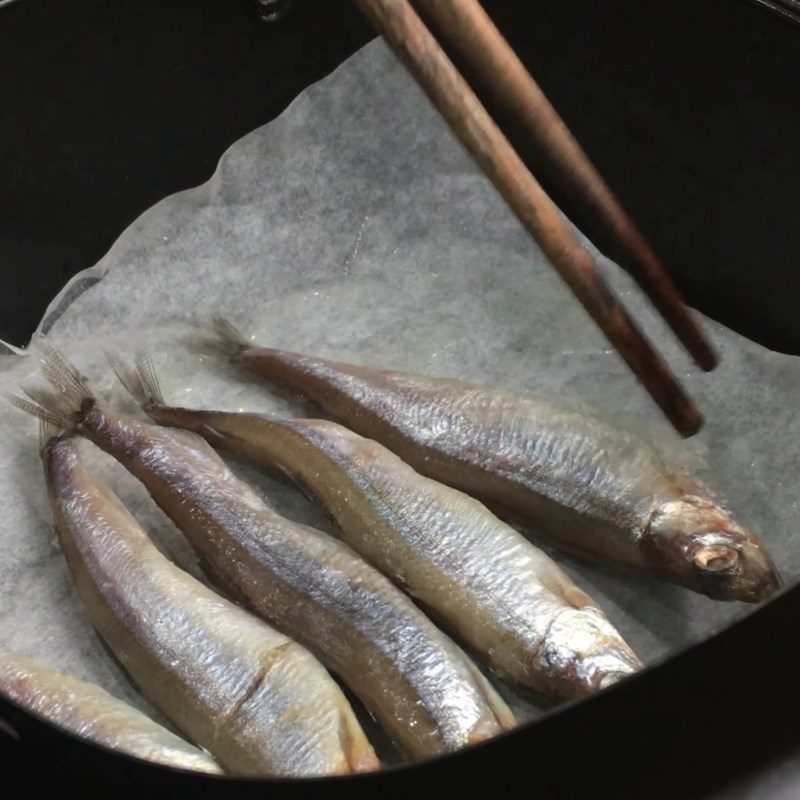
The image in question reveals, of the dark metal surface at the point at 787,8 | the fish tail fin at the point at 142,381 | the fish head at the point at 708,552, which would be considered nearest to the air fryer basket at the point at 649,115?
the dark metal surface at the point at 787,8

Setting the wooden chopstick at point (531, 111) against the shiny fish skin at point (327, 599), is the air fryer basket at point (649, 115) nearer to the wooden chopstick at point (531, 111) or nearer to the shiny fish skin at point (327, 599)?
the wooden chopstick at point (531, 111)

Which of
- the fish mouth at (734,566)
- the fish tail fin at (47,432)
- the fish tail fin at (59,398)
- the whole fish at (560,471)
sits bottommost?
the fish mouth at (734,566)

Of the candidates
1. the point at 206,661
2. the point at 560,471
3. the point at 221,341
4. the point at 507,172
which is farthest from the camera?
the point at 221,341

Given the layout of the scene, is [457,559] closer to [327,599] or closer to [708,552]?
[327,599]

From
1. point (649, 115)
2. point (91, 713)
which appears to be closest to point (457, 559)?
point (91, 713)

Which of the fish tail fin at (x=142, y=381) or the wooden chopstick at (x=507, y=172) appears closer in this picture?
the wooden chopstick at (x=507, y=172)

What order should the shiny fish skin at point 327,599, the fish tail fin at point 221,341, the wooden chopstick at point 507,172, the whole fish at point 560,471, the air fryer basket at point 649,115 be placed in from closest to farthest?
the wooden chopstick at point 507,172, the shiny fish skin at point 327,599, the whole fish at point 560,471, the air fryer basket at point 649,115, the fish tail fin at point 221,341

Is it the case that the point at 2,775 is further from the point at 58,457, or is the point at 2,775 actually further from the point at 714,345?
the point at 714,345
